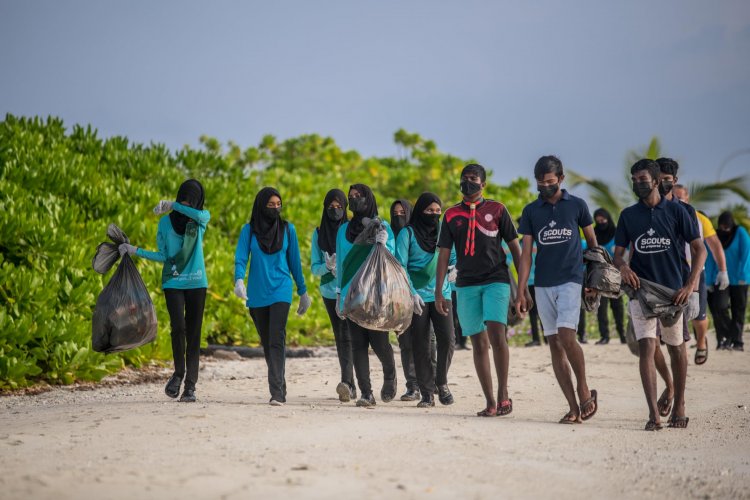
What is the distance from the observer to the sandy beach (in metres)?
5.09

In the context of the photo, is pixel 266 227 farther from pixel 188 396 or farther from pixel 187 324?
pixel 188 396

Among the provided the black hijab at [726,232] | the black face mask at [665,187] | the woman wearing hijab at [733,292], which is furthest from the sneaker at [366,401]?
the black hijab at [726,232]

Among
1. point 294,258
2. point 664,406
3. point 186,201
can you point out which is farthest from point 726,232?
point 186,201

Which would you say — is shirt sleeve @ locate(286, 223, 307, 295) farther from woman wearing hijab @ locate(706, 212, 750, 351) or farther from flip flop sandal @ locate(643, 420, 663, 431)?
woman wearing hijab @ locate(706, 212, 750, 351)

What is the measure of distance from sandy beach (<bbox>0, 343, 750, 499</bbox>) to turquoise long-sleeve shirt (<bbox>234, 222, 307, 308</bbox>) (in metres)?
0.93

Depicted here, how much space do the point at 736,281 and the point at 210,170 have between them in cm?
924

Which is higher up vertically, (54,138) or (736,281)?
(54,138)

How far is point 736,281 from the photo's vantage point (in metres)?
14.7

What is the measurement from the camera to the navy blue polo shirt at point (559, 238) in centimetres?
737

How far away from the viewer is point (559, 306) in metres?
7.35

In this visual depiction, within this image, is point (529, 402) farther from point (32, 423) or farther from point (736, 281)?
point (736, 281)

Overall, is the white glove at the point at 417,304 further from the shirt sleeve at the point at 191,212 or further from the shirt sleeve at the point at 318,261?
the shirt sleeve at the point at 191,212

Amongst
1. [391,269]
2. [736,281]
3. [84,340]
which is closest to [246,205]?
[84,340]

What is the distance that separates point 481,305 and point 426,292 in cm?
100
